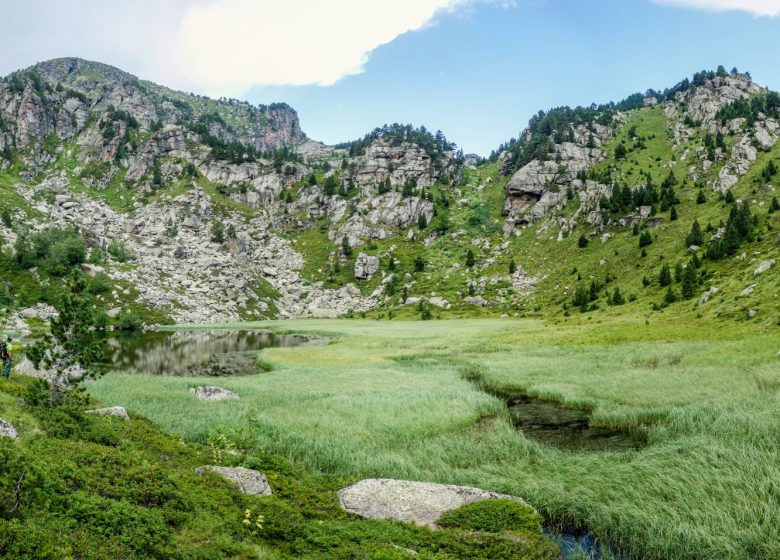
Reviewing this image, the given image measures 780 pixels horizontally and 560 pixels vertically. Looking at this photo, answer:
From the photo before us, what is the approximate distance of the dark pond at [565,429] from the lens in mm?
22312

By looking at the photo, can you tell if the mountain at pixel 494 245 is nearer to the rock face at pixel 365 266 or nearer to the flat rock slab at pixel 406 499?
the rock face at pixel 365 266

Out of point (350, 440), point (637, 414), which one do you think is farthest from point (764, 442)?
point (350, 440)

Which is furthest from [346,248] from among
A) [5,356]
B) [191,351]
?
[5,356]

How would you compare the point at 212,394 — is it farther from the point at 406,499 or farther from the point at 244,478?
the point at 406,499

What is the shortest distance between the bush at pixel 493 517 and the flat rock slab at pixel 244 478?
598cm

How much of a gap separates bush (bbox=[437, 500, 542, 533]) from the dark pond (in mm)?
9017

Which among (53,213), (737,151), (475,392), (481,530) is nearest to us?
(481,530)

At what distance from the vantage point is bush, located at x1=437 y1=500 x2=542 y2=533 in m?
13.2

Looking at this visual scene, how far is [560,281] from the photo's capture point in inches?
5123

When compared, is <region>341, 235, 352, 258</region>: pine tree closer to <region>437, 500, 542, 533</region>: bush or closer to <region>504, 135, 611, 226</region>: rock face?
<region>504, 135, 611, 226</region>: rock face

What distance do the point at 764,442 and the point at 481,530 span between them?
13.5 meters

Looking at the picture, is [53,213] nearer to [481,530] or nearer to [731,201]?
[481,530]

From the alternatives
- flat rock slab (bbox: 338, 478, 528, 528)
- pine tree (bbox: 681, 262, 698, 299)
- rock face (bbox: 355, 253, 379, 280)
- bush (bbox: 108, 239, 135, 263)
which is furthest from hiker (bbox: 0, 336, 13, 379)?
rock face (bbox: 355, 253, 379, 280)

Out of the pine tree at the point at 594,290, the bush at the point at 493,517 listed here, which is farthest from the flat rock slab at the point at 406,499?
the pine tree at the point at 594,290
